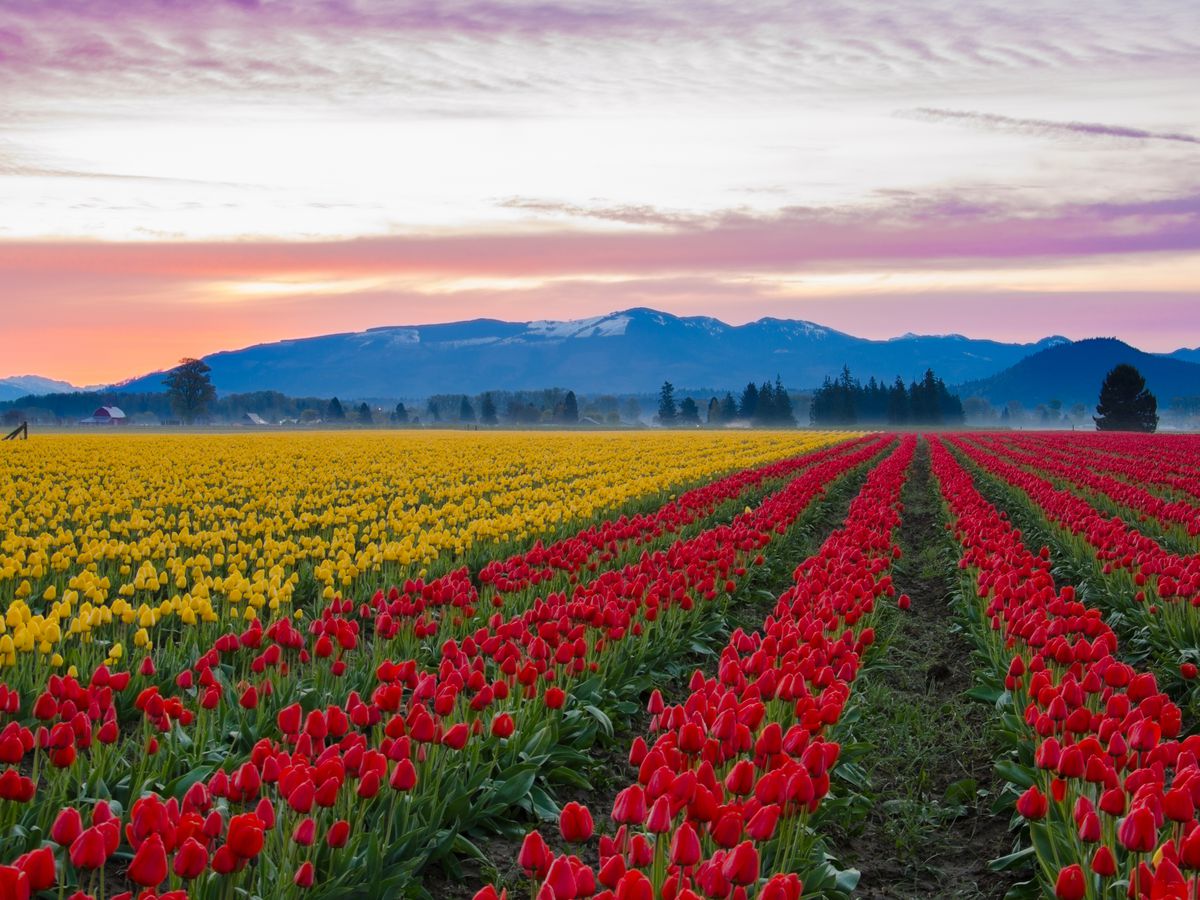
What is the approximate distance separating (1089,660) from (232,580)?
6.87m

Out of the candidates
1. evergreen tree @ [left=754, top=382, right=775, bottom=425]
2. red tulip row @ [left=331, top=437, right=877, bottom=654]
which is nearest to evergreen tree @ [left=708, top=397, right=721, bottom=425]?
evergreen tree @ [left=754, top=382, right=775, bottom=425]

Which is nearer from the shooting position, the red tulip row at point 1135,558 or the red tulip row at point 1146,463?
the red tulip row at point 1135,558

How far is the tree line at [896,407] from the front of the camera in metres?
143

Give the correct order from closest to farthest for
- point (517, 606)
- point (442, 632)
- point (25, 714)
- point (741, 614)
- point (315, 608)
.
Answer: point (25, 714), point (442, 632), point (517, 606), point (315, 608), point (741, 614)

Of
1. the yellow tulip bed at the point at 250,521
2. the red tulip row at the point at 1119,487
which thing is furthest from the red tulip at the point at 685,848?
the red tulip row at the point at 1119,487

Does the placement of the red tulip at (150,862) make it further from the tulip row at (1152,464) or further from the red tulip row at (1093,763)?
the tulip row at (1152,464)

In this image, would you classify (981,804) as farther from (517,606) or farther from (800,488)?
(800,488)

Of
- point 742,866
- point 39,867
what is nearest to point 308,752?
point 39,867

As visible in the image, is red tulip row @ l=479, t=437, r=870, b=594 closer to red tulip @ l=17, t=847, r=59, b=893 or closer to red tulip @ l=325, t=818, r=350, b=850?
red tulip @ l=325, t=818, r=350, b=850

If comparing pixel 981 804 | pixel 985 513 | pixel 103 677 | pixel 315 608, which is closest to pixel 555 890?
pixel 103 677

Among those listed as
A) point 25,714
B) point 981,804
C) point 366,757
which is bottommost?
point 981,804

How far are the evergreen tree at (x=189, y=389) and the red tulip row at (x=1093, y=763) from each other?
6440 inches

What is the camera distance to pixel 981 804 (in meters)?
7.15

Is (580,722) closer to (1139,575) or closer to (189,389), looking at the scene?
(1139,575)
